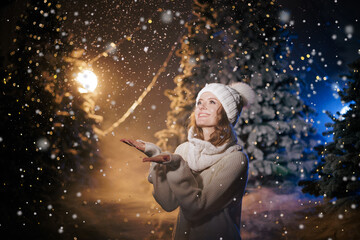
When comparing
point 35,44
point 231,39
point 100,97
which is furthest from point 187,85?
point 35,44

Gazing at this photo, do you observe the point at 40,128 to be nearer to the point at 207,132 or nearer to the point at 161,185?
the point at 161,185

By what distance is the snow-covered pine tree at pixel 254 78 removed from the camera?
140 inches

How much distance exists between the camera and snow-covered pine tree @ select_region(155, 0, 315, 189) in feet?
11.7

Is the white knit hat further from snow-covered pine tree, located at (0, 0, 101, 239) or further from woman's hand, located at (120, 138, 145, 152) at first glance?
snow-covered pine tree, located at (0, 0, 101, 239)

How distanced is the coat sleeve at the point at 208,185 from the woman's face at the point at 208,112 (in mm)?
266

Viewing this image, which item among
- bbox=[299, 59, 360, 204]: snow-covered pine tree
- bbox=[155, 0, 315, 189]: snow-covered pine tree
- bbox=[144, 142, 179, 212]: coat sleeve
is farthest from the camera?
bbox=[155, 0, 315, 189]: snow-covered pine tree

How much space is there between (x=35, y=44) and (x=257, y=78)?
3335mm

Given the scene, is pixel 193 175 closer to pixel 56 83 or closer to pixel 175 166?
pixel 175 166

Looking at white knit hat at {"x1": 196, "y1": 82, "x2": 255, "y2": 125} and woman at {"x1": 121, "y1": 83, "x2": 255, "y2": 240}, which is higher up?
white knit hat at {"x1": 196, "y1": 82, "x2": 255, "y2": 125}

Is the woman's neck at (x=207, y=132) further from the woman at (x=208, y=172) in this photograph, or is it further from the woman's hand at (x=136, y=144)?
the woman's hand at (x=136, y=144)

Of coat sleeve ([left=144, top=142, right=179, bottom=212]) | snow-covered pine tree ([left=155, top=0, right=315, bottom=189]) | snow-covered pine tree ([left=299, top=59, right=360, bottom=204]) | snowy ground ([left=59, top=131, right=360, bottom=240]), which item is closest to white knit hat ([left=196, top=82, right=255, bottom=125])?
coat sleeve ([left=144, top=142, right=179, bottom=212])

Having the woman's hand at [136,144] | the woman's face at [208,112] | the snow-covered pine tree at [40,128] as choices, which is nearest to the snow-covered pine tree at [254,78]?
the snow-covered pine tree at [40,128]

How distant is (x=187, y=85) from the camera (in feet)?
11.8

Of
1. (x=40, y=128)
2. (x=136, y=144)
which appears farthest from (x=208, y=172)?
(x=40, y=128)
